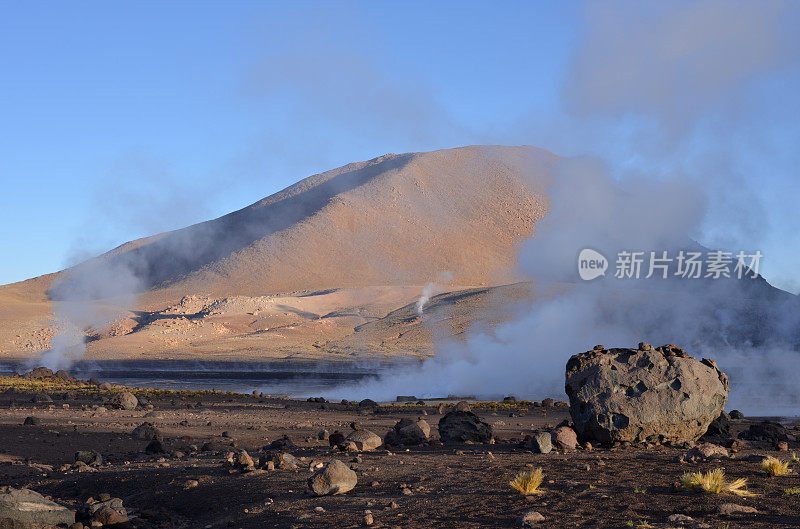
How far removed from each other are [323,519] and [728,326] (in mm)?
80257

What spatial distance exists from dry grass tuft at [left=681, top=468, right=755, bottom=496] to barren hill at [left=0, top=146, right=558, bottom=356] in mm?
84525

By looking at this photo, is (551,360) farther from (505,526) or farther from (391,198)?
(391,198)

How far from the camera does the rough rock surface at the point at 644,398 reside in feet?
52.1

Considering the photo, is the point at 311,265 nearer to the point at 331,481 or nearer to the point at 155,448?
the point at 155,448

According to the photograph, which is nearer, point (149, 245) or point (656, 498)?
point (656, 498)

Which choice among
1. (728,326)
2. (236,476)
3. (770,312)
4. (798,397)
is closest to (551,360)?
(798,397)

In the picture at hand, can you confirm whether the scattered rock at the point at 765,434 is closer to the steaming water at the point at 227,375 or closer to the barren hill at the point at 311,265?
the steaming water at the point at 227,375

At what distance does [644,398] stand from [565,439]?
1.77 m

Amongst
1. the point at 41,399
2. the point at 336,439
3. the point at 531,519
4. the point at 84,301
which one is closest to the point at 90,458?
the point at 336,439

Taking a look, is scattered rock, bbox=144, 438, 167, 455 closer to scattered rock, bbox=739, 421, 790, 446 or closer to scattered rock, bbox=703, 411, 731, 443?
scattered rock, bbox=703, 411, 731, 443

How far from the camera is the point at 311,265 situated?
509 feet

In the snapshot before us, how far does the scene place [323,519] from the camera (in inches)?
418

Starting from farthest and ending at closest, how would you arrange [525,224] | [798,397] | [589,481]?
[525,224] < [798,397] < [589,481]

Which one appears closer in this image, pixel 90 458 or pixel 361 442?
pixel 361 442
